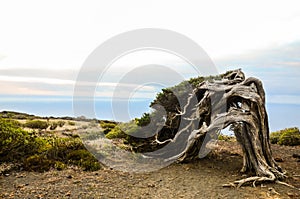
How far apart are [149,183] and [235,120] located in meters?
3.18

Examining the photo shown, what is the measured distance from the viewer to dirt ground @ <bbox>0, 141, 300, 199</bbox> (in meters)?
7.75

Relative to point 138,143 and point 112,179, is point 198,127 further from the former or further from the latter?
point 112,179

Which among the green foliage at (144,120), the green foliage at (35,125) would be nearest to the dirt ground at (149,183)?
the green foliage at (144,120)

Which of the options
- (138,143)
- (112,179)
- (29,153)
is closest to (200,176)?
(112,179)

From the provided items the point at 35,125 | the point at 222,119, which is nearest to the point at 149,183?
the point at 222,119

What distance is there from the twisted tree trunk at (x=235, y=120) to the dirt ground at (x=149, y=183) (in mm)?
463

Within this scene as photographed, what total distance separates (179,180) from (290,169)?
13.6 ft

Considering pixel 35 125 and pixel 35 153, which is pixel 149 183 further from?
pixel 35 125

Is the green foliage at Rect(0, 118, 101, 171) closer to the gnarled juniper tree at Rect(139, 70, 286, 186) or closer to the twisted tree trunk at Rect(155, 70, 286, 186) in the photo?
the gnarled juniper tree at Rect(139, 70, 286, 186)

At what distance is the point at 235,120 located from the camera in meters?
9.57

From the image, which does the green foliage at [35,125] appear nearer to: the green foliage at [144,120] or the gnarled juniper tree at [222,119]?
the green foliage at [144,120]

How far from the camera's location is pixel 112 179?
9.13 m

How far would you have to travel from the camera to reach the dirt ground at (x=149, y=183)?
305 inches

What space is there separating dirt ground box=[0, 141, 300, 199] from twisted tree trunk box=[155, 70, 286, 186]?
0.46m
